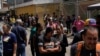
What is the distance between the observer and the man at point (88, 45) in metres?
3.94

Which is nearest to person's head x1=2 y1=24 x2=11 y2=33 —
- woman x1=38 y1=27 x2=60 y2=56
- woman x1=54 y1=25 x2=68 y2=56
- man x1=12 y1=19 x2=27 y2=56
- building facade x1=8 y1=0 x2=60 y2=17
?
woman x1=54 y1=25 x2=68 y2=56

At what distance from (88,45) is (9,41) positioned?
4450mm

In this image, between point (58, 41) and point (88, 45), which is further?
point (58, 41)

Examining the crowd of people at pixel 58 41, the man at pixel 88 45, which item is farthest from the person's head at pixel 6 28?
the man at pixel 88 45

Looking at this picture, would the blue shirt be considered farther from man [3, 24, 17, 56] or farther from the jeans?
the jeans

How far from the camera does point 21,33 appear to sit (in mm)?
10719

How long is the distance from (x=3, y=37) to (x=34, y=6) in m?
42.8

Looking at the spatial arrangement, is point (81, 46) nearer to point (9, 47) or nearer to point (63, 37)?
point (63, 37)

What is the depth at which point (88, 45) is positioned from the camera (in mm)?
4000

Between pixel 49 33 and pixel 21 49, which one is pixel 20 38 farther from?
pixel 49 33

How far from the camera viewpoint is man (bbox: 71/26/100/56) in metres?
3.94

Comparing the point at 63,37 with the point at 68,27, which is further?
the point at 68,27

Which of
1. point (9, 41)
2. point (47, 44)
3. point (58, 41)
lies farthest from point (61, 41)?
point (9, 41)

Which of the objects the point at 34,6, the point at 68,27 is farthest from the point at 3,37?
the point at 34,6
